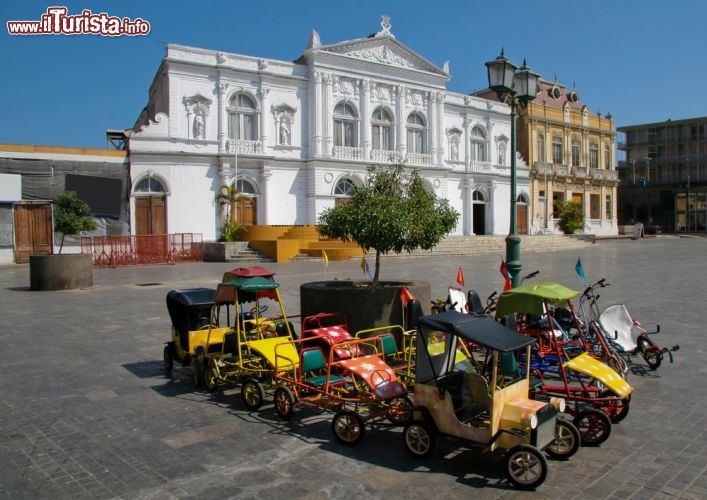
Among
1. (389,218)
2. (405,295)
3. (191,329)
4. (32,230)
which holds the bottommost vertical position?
(191,329)

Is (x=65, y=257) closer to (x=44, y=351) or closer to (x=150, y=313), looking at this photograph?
(x=150, y=313)

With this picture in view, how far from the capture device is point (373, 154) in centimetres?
3800

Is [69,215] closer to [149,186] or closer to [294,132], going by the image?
[149,186]

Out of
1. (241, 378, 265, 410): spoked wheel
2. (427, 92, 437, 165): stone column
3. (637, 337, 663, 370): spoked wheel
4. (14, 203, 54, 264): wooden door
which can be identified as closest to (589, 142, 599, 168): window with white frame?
(427, 92, 437, 165): stone column

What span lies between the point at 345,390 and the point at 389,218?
346 cm

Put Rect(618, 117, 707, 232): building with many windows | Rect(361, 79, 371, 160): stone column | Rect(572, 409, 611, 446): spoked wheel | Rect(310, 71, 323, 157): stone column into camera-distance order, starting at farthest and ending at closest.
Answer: Rect(618, 117, 707, 232): building with many windows, Rect(361, 79, 371, 160): stone column, Rect(310, 71, 323, 157): stone column, Rect(572, 409, 611, 446): spoked wheel

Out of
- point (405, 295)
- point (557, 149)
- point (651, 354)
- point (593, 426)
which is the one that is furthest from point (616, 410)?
point (557, 149)

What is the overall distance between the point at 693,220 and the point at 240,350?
79618mm

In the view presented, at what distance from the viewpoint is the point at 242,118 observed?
33875mm

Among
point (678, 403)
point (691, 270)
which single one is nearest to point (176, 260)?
point (691, 270)

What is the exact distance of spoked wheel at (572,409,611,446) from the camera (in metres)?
5.34

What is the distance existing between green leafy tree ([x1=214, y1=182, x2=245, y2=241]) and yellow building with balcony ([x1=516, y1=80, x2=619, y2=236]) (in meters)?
26.4

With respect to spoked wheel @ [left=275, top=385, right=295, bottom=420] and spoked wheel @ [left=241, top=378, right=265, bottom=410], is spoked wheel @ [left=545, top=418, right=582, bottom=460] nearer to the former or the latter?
spoked wheel @ [left=275, top=385, right=295, bottom=420]

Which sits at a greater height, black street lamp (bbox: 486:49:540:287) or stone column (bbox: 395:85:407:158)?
stone column (bbox: 395:85:407:158)
